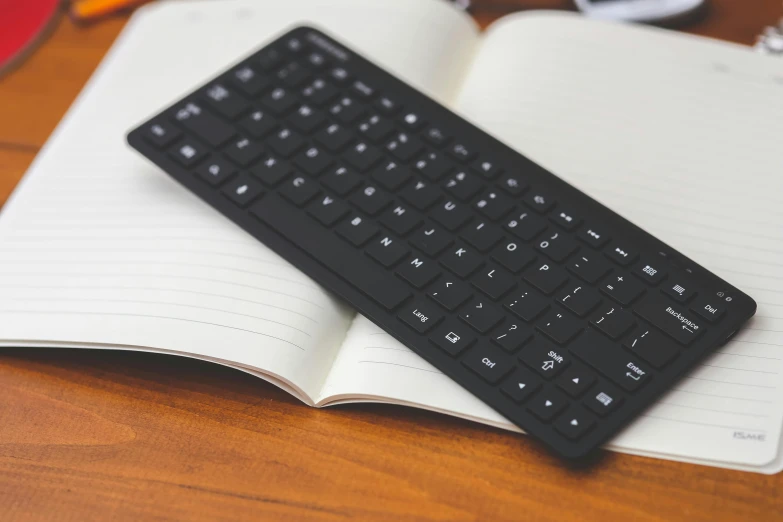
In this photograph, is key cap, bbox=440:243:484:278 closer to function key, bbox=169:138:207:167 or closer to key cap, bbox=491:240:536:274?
key cap, bbox=491:240:536:274

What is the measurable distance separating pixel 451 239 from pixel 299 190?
10 centimetres

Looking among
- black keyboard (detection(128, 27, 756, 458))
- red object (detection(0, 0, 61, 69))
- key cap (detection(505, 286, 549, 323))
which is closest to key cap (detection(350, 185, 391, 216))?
black keyboard (detection(128, 27, 756, 458))

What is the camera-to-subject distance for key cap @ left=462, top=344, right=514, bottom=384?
1.34 feet

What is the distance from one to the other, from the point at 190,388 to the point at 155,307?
0.17ft

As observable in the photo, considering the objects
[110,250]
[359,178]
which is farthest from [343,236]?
[110,250]

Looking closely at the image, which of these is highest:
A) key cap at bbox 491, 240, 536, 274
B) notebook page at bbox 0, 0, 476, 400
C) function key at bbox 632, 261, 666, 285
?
function key at bbox 632, 261, 666, 285

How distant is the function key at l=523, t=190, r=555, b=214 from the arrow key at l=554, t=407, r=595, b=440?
13 centimetres

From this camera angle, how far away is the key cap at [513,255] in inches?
17.7

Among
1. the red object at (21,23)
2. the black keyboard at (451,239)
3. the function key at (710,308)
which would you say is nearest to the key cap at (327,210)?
the black keyboard at (451,239)

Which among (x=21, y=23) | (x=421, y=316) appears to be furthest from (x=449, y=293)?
(x=21, y=23)

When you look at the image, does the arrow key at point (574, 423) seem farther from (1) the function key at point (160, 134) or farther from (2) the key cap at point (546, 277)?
(1) the function key at point (160, 134)

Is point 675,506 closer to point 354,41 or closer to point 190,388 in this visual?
point 190,388

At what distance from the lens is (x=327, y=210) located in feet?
1.59

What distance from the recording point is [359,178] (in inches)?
19.8
